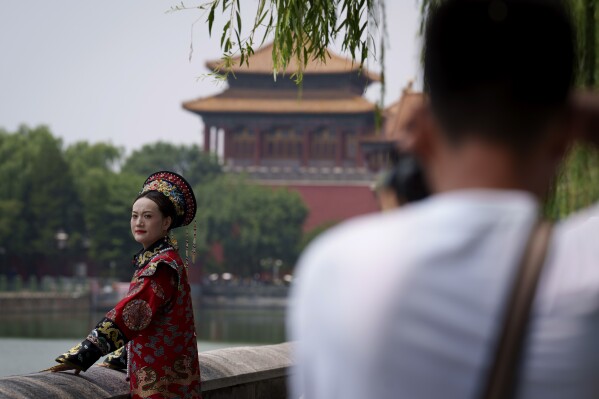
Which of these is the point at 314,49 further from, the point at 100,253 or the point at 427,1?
the point at 100,253

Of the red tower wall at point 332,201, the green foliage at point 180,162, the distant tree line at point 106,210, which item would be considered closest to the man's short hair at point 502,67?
the distant tree line at point 106,210

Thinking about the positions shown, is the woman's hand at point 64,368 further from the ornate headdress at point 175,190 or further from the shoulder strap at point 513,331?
the shoulder strap at point 513,331

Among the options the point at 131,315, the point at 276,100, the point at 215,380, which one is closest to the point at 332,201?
the point at 276,100

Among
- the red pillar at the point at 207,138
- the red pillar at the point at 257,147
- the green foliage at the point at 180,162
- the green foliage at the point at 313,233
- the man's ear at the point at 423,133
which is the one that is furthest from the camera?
the red pillar at the point at 207,138

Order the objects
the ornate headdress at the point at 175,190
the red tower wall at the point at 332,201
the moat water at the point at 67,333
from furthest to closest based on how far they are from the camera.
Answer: the red tower wall at the point at 332,201 < the moat water at the point at 67,333 < the ornate headdress at the point at 175,190

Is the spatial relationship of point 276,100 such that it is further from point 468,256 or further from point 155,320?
point 468,256

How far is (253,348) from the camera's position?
4367 millimetres

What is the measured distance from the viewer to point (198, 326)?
3894 cm

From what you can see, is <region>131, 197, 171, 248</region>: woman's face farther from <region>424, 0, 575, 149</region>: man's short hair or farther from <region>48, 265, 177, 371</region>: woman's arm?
<region>424, 0, 575, 149</region>: man's short hair

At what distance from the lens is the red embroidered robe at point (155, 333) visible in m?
2.88

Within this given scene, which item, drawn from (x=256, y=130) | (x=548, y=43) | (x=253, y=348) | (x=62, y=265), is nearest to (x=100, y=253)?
(x=62, y=265)

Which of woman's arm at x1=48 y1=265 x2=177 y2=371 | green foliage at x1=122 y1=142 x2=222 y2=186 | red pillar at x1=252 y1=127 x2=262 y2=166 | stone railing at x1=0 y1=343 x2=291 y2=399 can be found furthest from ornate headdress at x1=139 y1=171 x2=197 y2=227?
red pillar at x1=252 y1=127 x2=262 y2=166

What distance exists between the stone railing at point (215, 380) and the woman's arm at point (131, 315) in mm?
164

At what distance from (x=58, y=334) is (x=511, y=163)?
31.0 meters
